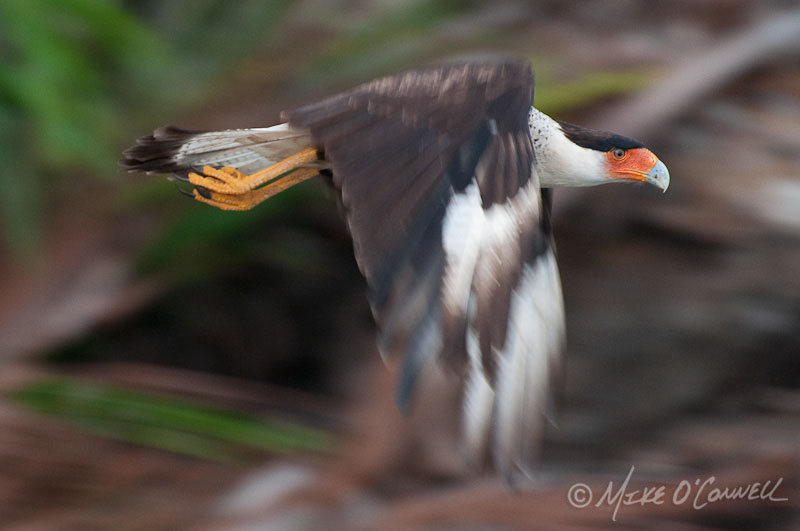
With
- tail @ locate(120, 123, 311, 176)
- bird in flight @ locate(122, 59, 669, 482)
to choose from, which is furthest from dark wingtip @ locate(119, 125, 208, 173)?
bird in flight @ locate(122, 59, 669, 482)

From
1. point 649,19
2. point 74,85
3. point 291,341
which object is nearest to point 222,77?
point 74,85

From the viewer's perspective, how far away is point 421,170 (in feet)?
4.56

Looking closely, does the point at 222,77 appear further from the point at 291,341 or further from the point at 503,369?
the point at 503,369

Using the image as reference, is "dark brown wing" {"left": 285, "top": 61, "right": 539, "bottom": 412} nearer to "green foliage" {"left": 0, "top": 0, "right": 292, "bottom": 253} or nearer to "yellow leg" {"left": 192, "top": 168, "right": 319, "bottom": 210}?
"yellow leg" {"left": 192, "top": 168, "right": 319, "bottom": 210}

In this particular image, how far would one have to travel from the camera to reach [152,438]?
219 cm

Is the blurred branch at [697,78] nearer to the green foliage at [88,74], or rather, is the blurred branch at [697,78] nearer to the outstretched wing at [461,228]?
the green foliage at [88,74]

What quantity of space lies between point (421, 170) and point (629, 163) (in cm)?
41

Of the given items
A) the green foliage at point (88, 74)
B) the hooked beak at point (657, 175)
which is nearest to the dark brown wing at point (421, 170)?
the hooked beak at point (657, 175)

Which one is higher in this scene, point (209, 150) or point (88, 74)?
point (88, 74)

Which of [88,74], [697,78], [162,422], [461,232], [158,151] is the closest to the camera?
[461,232]

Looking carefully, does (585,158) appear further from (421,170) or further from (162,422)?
(162,422)

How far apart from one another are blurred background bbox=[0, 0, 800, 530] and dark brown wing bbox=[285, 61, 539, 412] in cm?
70

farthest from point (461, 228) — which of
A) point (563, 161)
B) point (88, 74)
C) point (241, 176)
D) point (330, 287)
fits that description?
point (330, 287)

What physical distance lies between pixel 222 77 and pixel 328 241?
535 millimetres
